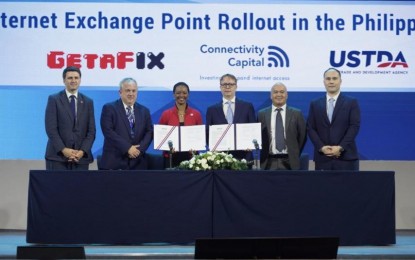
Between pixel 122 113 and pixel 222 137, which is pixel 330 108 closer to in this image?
pixel 222 137

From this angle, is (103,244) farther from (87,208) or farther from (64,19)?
(64,19)

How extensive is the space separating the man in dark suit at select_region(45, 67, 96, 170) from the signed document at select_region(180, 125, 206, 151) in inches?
38.0

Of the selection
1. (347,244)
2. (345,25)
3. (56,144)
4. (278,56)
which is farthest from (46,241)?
(345,25)

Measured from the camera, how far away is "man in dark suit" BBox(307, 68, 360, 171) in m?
7.80

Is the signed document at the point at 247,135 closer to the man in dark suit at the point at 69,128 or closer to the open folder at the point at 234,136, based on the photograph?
the open folder at the point at 234,136

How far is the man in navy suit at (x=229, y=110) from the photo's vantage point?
8.12 m

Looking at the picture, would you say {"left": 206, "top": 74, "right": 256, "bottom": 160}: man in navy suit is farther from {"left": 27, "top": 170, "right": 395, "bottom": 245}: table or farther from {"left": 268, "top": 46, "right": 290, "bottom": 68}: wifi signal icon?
{"left": 268, "top": 46, "right": 290, "bottom": 68}: wifi signal icon

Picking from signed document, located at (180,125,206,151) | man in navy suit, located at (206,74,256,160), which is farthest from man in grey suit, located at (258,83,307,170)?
signed document, located at (180,125,206,151)

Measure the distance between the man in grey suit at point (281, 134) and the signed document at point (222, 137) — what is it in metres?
0.57

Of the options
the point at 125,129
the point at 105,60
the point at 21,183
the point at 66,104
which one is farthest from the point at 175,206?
the point at 21,183

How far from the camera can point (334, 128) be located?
7.88m

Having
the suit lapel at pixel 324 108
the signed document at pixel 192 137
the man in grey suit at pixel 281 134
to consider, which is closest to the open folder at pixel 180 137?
the signed document at pixel 192 137

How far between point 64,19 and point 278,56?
2.43 meters

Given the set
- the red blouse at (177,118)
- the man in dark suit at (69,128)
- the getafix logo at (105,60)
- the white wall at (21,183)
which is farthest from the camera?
the white wall at (21,183)
